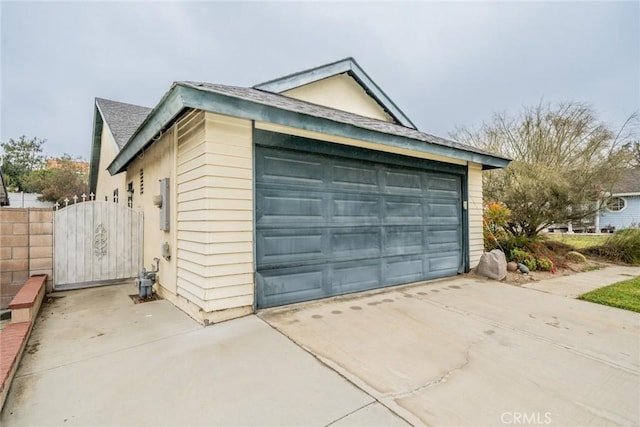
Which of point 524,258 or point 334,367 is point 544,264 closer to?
point 524,258

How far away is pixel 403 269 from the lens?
5.58 m

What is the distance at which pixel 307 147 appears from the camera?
432cm

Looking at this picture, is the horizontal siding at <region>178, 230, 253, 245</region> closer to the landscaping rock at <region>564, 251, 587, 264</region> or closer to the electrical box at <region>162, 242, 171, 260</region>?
the electrical box at <region>162, 242, 171, 260</region>

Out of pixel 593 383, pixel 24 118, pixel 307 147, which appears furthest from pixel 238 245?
pixel 24 118

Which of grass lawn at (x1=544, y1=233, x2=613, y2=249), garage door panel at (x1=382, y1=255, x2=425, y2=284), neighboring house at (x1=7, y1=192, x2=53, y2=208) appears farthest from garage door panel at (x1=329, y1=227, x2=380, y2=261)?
neighboring house at (x1=7, y1=192, x2=53, y2=208)

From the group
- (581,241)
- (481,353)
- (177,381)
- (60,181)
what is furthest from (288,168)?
(60,181)

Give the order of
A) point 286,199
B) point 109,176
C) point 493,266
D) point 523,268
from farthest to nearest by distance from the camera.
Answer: point 109,176, point 523,268, point 493,266, point 286,199

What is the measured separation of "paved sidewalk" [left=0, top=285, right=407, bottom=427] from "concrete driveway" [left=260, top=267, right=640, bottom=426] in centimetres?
28

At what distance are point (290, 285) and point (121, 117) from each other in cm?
1075

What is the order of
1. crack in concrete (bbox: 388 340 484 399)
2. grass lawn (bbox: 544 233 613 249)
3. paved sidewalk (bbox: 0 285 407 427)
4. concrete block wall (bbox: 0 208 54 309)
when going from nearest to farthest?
paved sidewalk (bbox: 0 285 407 427), crack in concrete (bbox: 388 340 484 399), concrete block wall (bbox: 0 208 54 309), grass lawn (bbox: 544 233 613 249)

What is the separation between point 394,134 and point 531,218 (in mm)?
6608

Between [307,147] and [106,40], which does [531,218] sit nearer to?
[307,147]

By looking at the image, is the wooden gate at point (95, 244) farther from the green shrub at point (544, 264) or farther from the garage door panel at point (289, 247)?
the green shrub at point (544, 264)

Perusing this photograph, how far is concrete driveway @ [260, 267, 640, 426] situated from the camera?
6.54 ft
